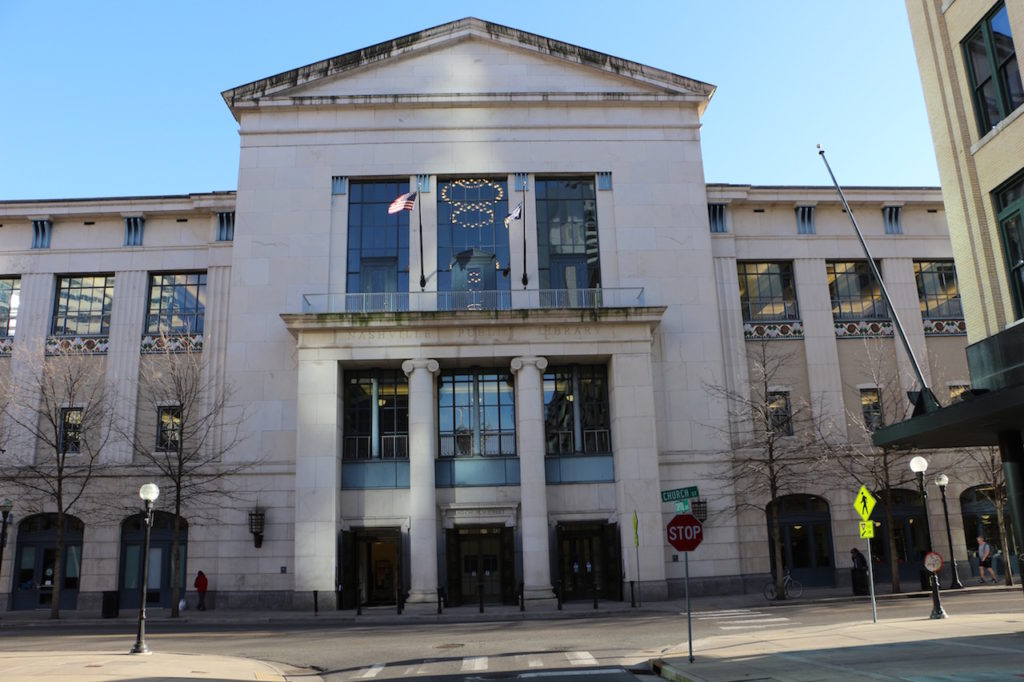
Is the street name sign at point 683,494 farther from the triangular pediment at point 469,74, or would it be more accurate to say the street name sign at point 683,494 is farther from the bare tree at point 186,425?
the triangular pediment at point 469,74

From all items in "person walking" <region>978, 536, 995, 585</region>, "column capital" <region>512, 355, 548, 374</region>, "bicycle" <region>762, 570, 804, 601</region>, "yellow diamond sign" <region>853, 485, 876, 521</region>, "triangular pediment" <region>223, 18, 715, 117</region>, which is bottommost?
"bicycle" <region>762, 570, 804, 601</region>

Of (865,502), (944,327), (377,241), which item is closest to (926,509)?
(865,502)

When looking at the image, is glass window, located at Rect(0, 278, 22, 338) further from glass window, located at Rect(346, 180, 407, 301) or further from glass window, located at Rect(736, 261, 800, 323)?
glass window, located at Rect(736, 261, 800, 323)

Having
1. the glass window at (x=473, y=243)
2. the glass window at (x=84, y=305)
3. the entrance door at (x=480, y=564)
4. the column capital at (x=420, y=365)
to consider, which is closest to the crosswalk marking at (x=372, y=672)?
the entrance door at (x=480, y=564)

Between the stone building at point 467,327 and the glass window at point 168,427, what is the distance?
0.55 feet

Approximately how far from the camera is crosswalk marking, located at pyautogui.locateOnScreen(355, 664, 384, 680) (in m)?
16.2

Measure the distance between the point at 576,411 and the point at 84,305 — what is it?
72.9 ft

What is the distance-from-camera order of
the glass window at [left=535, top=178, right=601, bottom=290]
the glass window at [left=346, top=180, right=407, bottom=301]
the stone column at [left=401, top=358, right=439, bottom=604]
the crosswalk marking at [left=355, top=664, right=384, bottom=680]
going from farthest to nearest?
the glass window at [left=535, top=178, right=601, bottom=290] < the glass window at [left=346, top=180, right=407, bottom=301] < the stone column at [left=401, top=358, right=439, bottom=604] < the crosswalk marking at [left=355, top=664, right=384, bottom=680]

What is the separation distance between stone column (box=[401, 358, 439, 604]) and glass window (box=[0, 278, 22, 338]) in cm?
1799

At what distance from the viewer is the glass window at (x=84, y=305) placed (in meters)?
36.7

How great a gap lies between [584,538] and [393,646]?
14.4 metres

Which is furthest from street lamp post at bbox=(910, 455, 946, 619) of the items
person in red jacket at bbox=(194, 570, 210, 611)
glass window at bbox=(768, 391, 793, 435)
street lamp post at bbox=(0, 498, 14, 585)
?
street lamp post at bbox=(0, 498, 14, 585)

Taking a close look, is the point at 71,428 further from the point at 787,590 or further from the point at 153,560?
the point at 787,590

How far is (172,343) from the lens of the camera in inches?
1421
